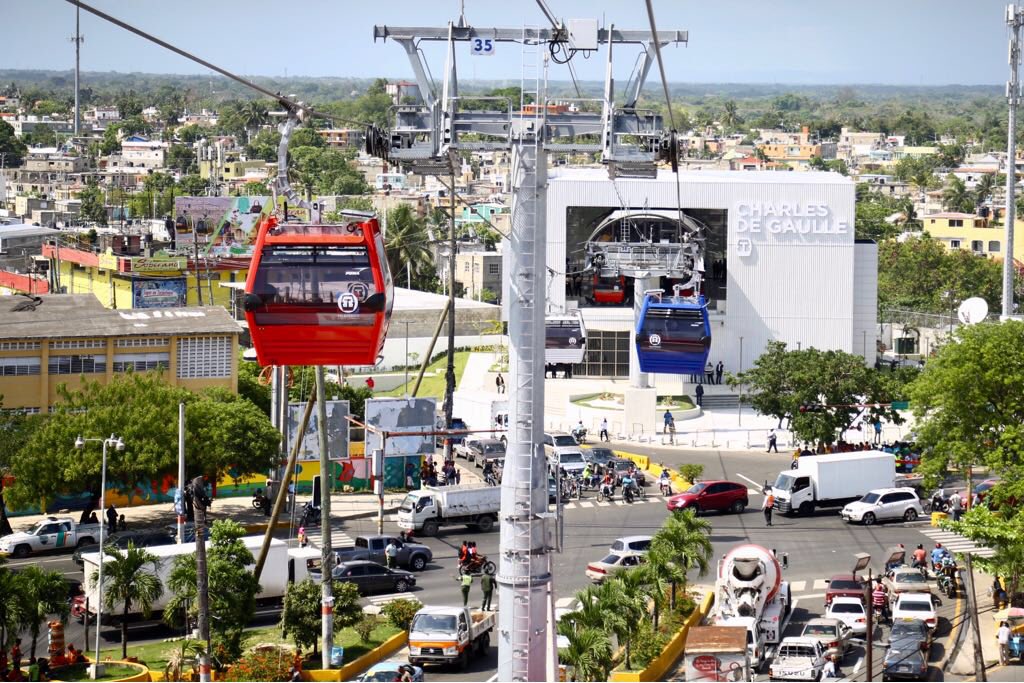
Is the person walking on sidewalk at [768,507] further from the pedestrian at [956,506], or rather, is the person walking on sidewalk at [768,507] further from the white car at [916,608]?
the white car at [916,608]

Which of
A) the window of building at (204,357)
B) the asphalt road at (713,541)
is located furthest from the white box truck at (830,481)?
the window of building at (204,357)

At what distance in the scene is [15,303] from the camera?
2303 inches

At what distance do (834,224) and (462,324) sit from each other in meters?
26.0

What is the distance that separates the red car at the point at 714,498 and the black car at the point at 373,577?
11.4 metres

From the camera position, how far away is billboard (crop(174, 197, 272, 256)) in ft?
317

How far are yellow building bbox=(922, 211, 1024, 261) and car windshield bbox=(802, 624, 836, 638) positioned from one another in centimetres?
11332

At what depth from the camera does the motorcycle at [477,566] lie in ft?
138

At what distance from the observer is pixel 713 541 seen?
47.0 m

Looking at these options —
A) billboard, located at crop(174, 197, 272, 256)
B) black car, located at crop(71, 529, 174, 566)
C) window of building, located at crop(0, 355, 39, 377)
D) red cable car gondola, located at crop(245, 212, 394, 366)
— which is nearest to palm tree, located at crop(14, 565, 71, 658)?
black car, located at crop(71, 529, 174, 566)

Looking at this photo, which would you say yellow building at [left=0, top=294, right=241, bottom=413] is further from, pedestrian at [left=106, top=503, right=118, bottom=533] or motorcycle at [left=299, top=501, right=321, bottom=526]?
motorcycle at [left=299, top=501, right=321, bottom=526]

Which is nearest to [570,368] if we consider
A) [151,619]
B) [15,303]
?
[15,303]

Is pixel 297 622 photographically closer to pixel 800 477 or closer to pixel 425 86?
pixel 425 86

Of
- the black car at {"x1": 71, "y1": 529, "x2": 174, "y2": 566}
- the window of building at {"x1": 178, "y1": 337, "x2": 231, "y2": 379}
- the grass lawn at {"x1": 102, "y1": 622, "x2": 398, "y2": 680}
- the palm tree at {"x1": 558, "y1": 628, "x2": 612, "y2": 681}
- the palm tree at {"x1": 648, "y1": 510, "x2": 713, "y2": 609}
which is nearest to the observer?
the palm tree at {"x1": 558, "y1": 628, "x2": 612, "y2": 681}

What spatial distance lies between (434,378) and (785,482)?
33.5m
